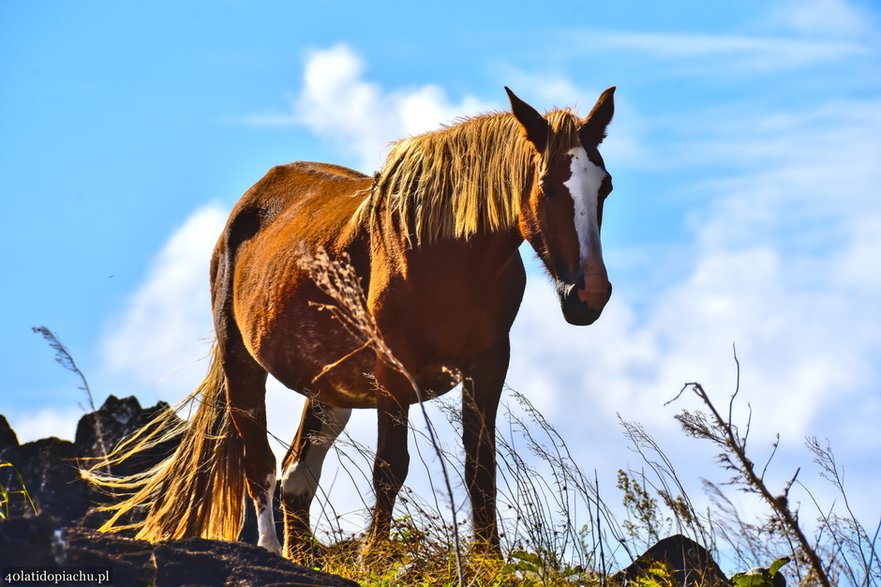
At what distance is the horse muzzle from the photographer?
5.00 metres

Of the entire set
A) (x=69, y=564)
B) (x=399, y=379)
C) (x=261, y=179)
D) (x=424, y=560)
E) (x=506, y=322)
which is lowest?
(x=69, y=564)

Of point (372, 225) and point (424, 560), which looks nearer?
point (424, 560)

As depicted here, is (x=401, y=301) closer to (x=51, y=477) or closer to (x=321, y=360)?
(x=321, y=360)

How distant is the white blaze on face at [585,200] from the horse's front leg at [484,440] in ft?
3.14

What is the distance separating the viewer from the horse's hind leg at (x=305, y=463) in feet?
22.7

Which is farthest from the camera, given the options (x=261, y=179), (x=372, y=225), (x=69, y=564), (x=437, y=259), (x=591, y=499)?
(x=261, y=179)

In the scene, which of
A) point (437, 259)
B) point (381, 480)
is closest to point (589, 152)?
point (437, 259)

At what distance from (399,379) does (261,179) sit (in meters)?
3.09

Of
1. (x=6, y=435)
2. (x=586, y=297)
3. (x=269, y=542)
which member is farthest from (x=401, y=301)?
(x=6, y=435)

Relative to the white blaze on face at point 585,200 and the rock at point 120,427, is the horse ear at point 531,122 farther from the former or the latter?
the rock at point 120,427

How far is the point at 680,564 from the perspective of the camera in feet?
18.2

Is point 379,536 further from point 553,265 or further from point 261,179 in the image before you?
point 261,179

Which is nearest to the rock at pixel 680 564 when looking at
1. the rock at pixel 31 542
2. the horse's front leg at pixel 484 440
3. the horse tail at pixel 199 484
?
the horse's front leg at pixel 484 440

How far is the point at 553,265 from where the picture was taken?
205 inches
